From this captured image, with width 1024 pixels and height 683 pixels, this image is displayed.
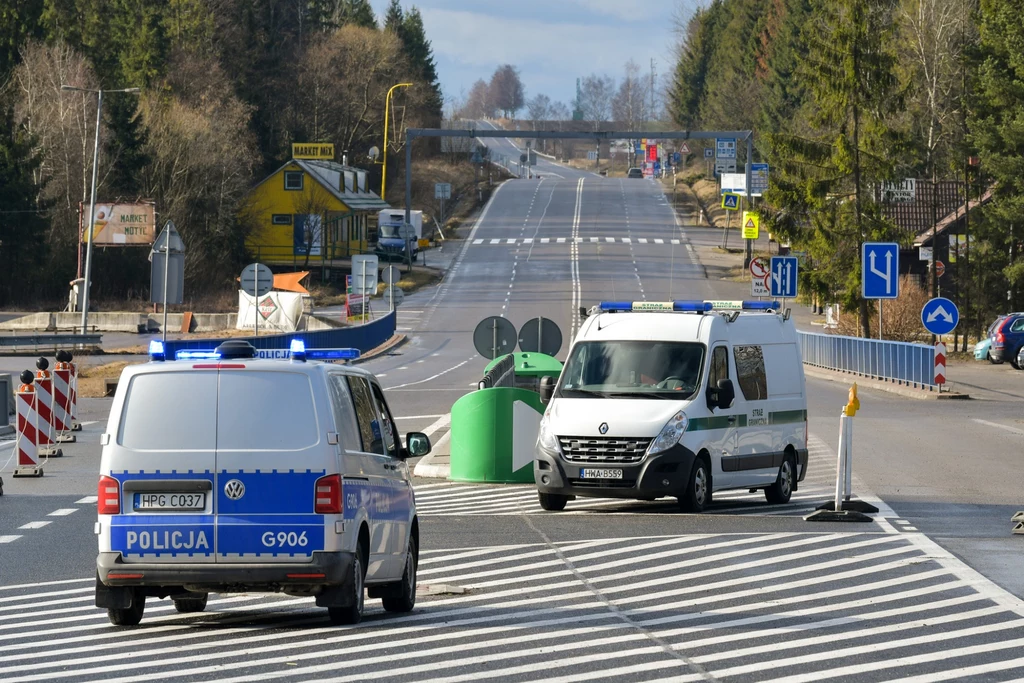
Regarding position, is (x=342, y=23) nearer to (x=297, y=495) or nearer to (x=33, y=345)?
(x=33, y=345)

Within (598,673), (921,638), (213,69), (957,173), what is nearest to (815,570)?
(921,638)

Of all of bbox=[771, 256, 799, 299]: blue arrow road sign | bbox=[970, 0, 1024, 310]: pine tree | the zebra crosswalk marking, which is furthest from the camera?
bbox=[970, 0, 1024, 310]: pine tree

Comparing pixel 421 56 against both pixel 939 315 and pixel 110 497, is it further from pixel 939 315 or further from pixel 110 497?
pixel 110 497

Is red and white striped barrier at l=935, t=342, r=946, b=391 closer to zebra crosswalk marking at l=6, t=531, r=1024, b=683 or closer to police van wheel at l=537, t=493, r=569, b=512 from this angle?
police van wheel at l=537, t=493, r=569, b=512

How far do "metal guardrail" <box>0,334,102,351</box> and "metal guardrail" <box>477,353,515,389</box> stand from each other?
3022 centimetres

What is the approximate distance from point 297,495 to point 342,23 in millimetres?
150332

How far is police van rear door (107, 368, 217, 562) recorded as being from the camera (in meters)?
9.24

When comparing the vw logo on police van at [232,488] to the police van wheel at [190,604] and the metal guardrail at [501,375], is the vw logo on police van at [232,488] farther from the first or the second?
the metal guardrail at [501,375]

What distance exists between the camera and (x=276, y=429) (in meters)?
9.34

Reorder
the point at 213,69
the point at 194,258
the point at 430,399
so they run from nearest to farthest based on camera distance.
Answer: the point at 430,399 → the point at 194,258 → the point at 213,69

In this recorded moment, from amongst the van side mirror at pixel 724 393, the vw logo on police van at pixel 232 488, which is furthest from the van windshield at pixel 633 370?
the vw logo on police van at pixel 232 488

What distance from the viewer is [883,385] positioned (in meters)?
40.7

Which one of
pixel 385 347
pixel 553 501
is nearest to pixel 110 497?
pixel 553 501

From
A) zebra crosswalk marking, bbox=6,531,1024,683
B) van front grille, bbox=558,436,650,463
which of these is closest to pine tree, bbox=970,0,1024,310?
van front grille, bbox=558,436,650,463
